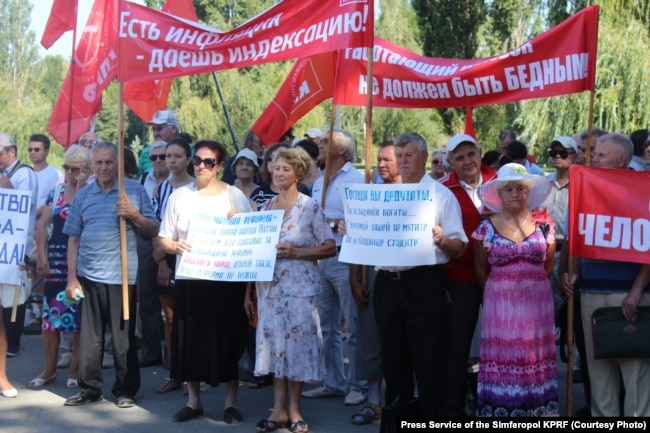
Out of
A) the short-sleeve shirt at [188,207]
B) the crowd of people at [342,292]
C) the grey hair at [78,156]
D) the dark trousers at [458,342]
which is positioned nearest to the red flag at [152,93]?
the crowd of people at [342,292]

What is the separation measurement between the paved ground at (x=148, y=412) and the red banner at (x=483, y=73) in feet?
8.30

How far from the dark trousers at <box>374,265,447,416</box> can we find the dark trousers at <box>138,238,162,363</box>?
3158mm

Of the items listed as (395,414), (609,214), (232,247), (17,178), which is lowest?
(395,414)

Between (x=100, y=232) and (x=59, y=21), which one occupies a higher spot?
(x=59, y=21)

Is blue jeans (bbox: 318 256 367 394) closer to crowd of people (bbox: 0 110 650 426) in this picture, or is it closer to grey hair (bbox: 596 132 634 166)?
crowd of people (bbox: 0 110 650 426)

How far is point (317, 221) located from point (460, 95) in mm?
1708

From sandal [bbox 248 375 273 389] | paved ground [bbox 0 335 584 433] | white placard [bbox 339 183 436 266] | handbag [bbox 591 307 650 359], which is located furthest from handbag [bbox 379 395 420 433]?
sandal [bbox 248 375 273 389]

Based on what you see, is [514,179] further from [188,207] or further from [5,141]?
[5,141]

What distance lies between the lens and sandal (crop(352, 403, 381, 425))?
22.6 ft

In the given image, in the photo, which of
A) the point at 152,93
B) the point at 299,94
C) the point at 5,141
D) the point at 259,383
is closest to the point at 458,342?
the point at 259,383

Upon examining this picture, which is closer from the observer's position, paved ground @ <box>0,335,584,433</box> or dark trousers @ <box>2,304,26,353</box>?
paved ground @ <box>0,335,584,433</box>

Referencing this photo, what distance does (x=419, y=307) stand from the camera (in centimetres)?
621

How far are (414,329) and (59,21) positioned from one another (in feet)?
20.0

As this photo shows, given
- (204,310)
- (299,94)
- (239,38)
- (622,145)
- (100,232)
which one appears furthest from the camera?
(299,94)
